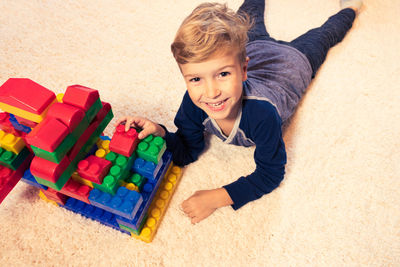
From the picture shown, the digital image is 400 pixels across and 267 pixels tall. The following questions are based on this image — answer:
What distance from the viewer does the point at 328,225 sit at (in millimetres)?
723

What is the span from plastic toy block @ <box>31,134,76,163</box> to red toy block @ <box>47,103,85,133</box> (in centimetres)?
2

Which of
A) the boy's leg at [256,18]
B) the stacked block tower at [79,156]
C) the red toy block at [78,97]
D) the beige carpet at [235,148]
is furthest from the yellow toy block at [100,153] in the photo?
the boy's leg at [256,18]

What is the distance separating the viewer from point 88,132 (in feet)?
1.93

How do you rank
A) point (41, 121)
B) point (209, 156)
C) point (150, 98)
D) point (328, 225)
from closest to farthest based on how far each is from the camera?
point (41, 121) < point (328, 225) < point (209, 156) < point (150, 98)

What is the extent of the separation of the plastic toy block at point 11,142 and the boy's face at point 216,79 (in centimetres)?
37

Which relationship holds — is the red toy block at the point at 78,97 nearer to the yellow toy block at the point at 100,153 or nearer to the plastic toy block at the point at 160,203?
the yellow toy block at the point at 100,153

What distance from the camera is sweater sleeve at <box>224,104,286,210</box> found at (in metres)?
0.66

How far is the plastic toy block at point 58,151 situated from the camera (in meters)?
0.51

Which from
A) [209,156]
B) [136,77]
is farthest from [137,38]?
[209,156]

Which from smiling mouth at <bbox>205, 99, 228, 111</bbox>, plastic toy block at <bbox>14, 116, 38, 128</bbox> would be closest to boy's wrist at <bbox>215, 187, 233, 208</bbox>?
smiling mouth at <bbox>205, 99, 228, 111</bbox>

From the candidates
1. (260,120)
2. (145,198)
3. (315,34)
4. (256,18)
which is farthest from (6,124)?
(315,34)

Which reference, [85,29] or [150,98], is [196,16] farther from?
[85,29]

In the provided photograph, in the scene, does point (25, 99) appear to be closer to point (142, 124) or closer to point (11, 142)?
point (11, 142)

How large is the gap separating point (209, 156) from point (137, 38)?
0.61 meters
